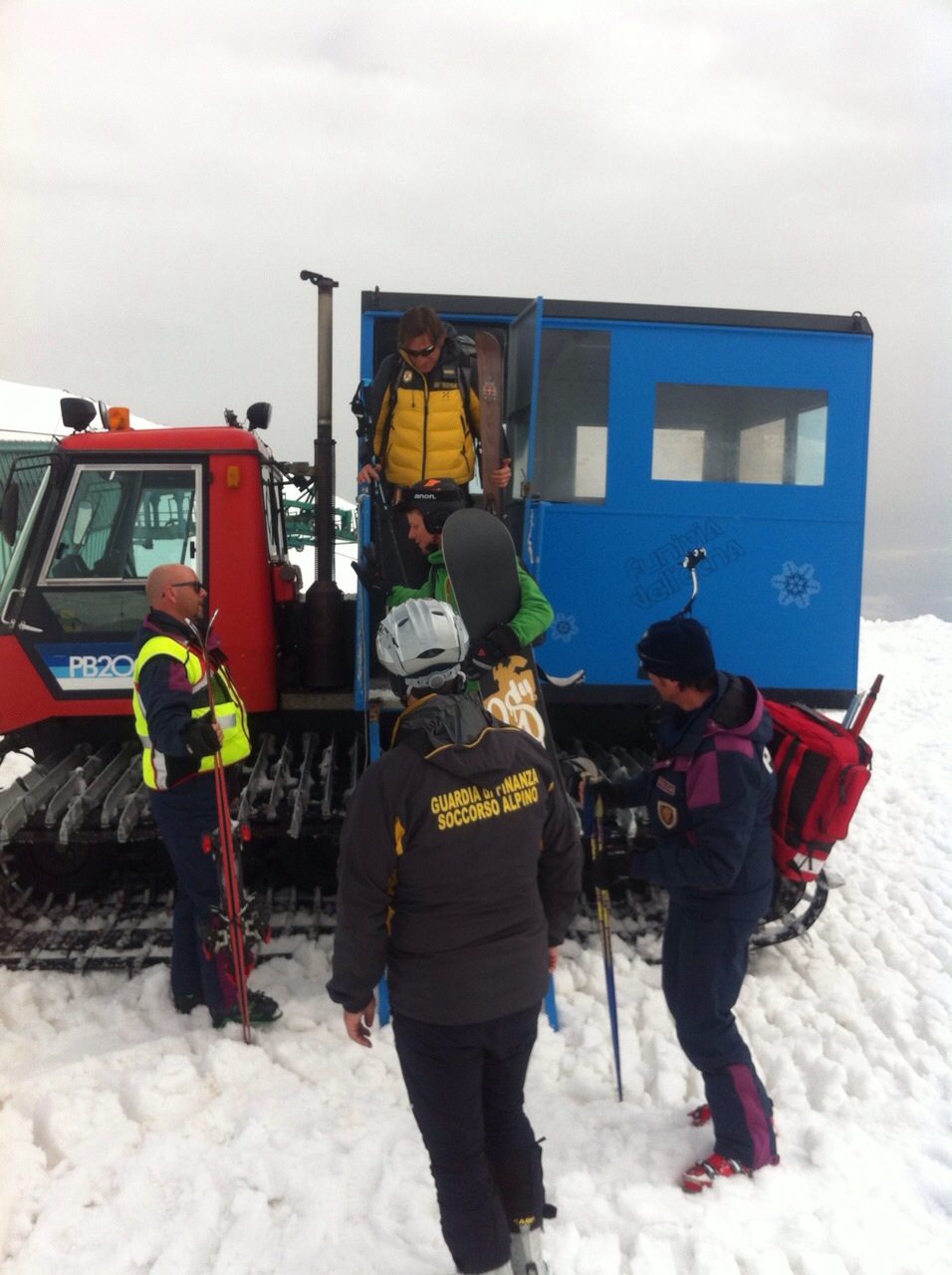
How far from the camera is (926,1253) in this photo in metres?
2.60

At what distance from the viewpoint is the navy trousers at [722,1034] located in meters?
2.88

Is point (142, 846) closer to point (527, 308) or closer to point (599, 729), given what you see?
point (599, 729)

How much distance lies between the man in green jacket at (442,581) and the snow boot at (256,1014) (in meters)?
1.82

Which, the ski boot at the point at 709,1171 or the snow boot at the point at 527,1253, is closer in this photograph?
the snow boot at the point at 527,1253

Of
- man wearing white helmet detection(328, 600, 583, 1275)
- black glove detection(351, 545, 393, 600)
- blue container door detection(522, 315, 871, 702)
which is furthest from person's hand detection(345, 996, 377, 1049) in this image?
blue container door detection(522, 315, 871, 702)

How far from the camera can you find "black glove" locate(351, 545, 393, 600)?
4410 millimetres

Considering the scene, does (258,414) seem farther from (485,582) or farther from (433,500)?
(485,582)

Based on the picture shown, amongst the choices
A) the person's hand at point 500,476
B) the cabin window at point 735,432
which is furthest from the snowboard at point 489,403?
the cabin window at point 735,432

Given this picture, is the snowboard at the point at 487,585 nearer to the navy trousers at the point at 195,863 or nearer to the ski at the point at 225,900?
the ski at the point at 225,900

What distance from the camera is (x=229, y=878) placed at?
3758mm

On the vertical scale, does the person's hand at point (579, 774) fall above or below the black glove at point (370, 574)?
below

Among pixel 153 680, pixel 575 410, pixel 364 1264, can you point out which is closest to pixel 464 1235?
pixel 364 1264

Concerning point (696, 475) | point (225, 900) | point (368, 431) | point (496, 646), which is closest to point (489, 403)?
point (368, 431)

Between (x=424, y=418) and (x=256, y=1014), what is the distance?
286cm
